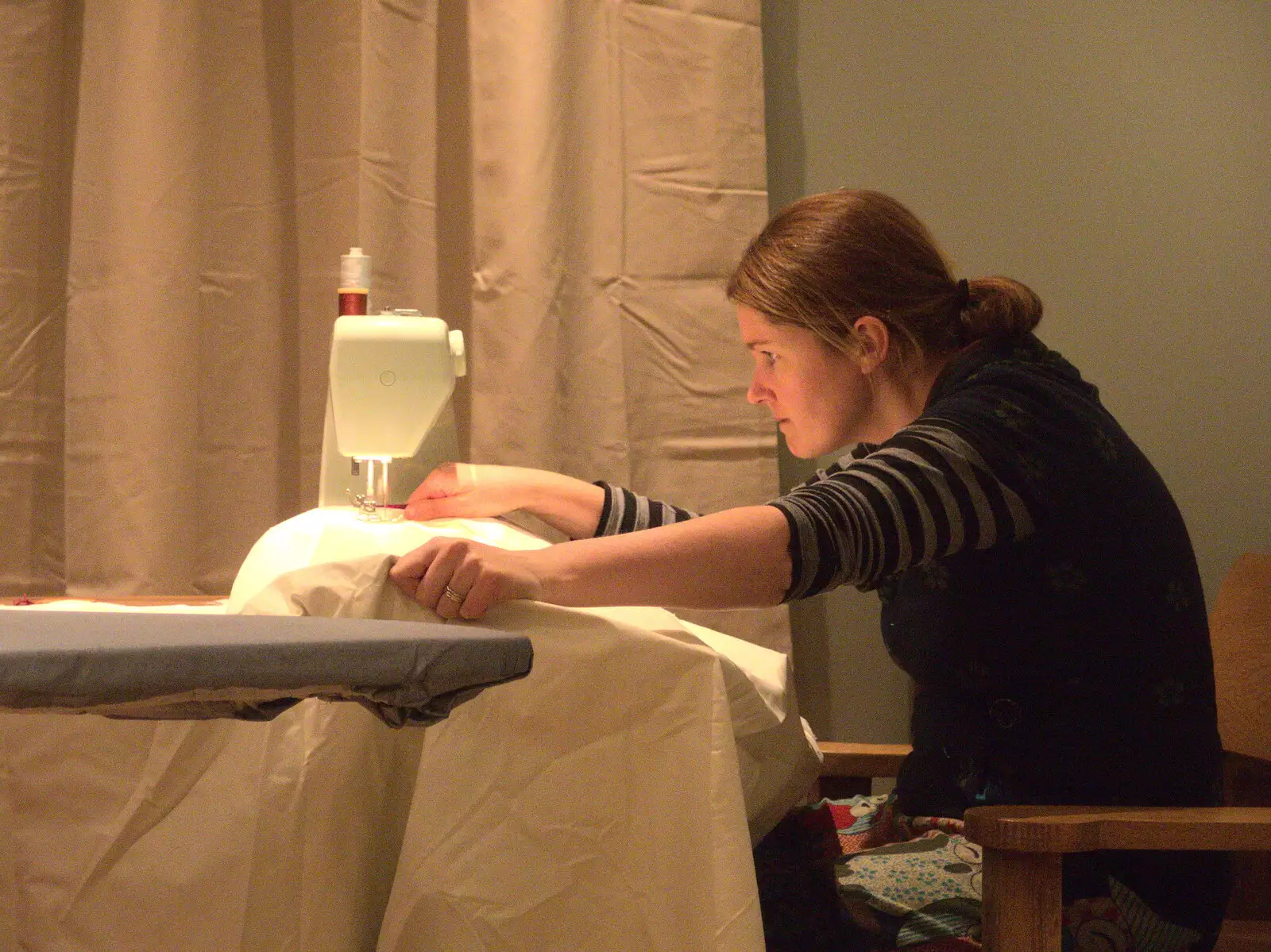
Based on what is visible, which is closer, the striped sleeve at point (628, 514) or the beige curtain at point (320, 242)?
the striped sleeve at point (628, 514)

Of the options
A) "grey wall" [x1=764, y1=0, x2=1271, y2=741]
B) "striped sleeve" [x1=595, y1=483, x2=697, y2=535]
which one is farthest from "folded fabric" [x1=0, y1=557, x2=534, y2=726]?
"grey wall" [x1=764, y1=0, x2=1271, y2=741]

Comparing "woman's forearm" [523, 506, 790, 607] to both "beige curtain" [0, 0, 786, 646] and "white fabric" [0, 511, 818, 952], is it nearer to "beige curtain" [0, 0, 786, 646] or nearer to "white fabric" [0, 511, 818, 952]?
"white fabric" [0, 511, 818, 952]

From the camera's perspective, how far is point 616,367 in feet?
6.91

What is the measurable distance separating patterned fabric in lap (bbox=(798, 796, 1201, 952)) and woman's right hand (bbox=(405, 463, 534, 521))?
1.87ft

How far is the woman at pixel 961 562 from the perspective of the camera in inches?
Answer: 42.5

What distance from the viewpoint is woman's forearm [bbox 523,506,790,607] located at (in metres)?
1.02

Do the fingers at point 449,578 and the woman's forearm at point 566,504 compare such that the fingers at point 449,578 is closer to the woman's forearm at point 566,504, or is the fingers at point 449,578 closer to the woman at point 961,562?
the woman at point 961,562

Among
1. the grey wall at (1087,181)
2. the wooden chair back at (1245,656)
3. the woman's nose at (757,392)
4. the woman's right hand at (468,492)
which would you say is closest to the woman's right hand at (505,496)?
the woman's right hand at (468,492)

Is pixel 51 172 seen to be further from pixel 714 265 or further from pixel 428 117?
pixel 714 265

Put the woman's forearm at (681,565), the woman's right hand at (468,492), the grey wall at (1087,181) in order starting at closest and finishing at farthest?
the woman's forearm at (681,565), the woman's right hand at (468,492), the grey wall at (1087,181)

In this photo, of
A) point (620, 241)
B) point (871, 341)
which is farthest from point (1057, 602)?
point (620, 241)

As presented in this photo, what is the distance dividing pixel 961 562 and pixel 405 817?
1.98 feet

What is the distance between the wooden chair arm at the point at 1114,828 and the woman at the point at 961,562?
144 millimetres

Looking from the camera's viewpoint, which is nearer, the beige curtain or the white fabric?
the white fabric
